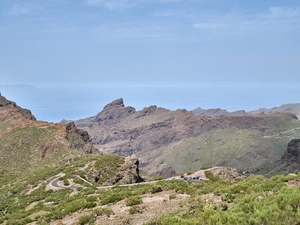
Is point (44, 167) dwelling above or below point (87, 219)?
above

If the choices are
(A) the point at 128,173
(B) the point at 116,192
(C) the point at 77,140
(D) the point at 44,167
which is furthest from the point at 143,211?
(C) the point at 77,140

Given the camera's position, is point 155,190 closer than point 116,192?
Yes

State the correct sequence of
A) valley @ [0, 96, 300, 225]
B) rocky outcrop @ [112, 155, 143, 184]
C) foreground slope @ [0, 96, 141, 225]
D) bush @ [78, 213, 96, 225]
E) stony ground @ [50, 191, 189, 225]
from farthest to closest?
rocky outcrop @ [112, 155, 143, 184] → foreground slope @ [0, 96, 141, 225] → bush @ [78, 213, 96, 225] → stony ground @ [50, 191, 189, 225] → valley @ [0, 96, 300, 225]

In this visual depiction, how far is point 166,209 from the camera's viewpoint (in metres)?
19.7

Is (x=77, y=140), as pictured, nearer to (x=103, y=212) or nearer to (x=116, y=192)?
(x=116, y=192)

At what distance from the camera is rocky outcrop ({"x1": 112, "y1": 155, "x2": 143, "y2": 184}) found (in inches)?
2255

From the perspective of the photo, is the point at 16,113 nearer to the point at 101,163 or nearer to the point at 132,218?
the point at 101,163

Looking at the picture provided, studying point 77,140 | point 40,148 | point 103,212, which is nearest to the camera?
point 103,212

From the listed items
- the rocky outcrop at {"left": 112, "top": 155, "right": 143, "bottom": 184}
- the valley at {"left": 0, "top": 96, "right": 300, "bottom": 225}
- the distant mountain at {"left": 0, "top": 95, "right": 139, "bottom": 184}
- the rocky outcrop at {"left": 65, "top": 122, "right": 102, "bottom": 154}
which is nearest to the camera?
the valley at {"left": 0, "top": 96, "right": 300, "bottom": 225}

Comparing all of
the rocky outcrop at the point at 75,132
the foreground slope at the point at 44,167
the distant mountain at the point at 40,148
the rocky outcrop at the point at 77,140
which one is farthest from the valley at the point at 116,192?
the rocky outcrop at the point at 75,132

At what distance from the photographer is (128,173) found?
5888 cm

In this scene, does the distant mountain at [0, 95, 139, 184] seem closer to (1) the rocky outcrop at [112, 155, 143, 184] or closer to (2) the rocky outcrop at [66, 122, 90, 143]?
(2) the rocky outcrop at [66, 122, 90, 143]

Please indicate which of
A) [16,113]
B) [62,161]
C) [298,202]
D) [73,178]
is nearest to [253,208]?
[298,202]

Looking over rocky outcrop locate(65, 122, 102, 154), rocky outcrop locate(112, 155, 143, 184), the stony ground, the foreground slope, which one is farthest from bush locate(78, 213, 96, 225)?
rocky outcrop locate(65, 122, 102, 154)
